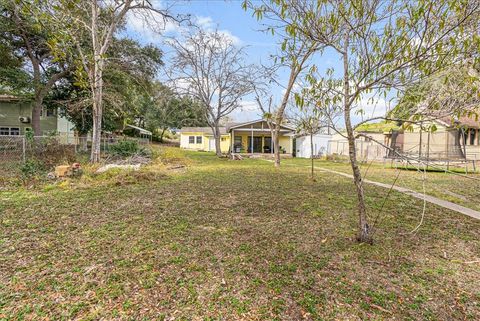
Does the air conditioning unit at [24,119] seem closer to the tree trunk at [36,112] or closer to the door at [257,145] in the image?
the tree trunk at [36,112]

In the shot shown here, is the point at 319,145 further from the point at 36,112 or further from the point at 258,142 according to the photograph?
the point at 36,112

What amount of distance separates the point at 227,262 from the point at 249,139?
27.1 m

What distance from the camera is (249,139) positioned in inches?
1181

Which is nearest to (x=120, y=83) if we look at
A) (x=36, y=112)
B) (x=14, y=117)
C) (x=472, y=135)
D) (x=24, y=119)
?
(x=36, y=112)

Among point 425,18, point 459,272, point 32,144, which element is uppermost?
point 425,18

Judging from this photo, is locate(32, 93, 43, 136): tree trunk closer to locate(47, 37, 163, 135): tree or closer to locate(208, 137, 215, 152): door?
locate(47, 37, 163, 135): tree

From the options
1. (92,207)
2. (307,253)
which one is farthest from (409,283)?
(92,207)

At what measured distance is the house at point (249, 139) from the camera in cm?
2609

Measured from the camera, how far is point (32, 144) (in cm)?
1130

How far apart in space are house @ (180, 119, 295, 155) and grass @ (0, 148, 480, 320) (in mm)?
18729

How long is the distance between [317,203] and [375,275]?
3093 mm

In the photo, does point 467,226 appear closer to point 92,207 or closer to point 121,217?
point 121,217

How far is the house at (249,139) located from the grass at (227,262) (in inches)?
737

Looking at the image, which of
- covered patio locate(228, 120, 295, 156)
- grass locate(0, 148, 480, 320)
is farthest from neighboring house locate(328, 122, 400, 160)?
grass locate(0, 148, 480, 320)
